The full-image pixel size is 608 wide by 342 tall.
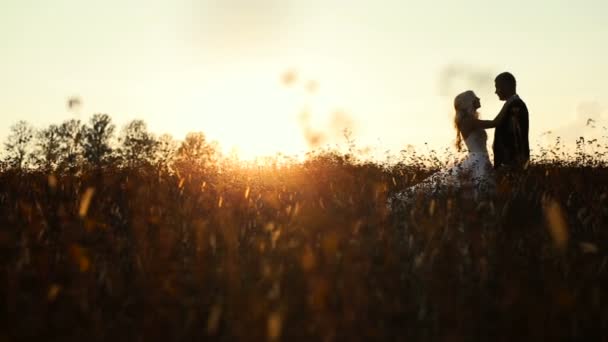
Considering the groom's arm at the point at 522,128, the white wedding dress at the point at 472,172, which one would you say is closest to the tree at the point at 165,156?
the white wedding dress at the point at 472,172

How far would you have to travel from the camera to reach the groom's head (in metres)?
7.46

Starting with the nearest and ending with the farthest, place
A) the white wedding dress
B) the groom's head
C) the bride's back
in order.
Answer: the white wedding dress, the bride's back, the groom's head

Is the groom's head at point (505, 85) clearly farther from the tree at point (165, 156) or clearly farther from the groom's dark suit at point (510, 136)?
the tree at point (165, 156)

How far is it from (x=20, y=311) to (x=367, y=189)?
3455 mm

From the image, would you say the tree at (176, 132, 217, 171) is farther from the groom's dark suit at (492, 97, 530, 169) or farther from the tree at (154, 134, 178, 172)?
the groom's dark suit at (492, 97, 530, 169)

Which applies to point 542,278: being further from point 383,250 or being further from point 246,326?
point 246,326

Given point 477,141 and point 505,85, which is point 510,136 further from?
point 505,85

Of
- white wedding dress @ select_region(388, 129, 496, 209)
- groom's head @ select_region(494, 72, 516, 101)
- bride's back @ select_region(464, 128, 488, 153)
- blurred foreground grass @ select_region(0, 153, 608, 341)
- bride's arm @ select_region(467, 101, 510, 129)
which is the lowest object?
blurred foreground grass @ select_region(0, 153, 608, 341)

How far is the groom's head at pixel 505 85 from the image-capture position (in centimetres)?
746

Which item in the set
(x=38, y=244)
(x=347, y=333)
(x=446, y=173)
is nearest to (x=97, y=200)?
(x=38, y=244)

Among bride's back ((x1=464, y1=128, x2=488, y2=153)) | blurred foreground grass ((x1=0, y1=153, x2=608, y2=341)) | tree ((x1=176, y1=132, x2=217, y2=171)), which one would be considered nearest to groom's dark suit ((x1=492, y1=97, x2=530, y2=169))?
bride's back ((x1=464, y1=128, x2=488, y2=153))

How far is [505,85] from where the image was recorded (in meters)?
7.49

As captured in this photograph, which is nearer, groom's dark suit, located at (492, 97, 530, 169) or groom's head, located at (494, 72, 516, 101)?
groom's dark suit, located at (492, 97, 530, 169)

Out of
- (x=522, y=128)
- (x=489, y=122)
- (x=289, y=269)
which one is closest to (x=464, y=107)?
(x=489, y=122)
